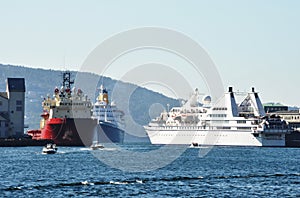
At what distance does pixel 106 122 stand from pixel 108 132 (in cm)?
268

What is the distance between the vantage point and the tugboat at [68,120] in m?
152

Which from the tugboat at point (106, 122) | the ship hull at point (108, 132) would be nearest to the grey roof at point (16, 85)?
the tugboat at point (106, 122)

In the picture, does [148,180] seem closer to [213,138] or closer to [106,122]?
[106,122]

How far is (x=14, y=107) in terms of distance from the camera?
16225 centimetres

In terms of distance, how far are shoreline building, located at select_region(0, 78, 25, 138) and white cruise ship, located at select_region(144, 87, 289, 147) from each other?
36.3m

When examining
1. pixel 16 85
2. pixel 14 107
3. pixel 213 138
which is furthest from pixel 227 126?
pixel 14 107

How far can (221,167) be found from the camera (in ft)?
307

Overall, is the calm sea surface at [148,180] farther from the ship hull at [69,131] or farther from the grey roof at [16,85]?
the grey roof at [16,85]

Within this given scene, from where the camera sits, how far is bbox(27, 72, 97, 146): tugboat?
15200 cm

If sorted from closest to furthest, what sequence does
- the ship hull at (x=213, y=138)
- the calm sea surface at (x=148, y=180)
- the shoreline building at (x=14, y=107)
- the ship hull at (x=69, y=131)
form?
the calm sea surface at (x=148, y=180) < the ship hull at (x=69, y=131) < the shoreline building at (x=14, y=107) < the ship hull at (x=213, y=138)

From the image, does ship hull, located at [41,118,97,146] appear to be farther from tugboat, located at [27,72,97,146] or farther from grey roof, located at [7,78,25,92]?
grey roof, located at [7,78,25,92]

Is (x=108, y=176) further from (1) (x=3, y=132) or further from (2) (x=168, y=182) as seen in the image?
(1) (x=3, y=132)

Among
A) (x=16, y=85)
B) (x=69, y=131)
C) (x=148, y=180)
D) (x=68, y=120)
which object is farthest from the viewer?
(x=16, y=85)

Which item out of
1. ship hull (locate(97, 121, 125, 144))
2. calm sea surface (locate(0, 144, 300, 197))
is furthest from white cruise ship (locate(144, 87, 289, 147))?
calm sea surface (locate(0, 144, 300, 197))
